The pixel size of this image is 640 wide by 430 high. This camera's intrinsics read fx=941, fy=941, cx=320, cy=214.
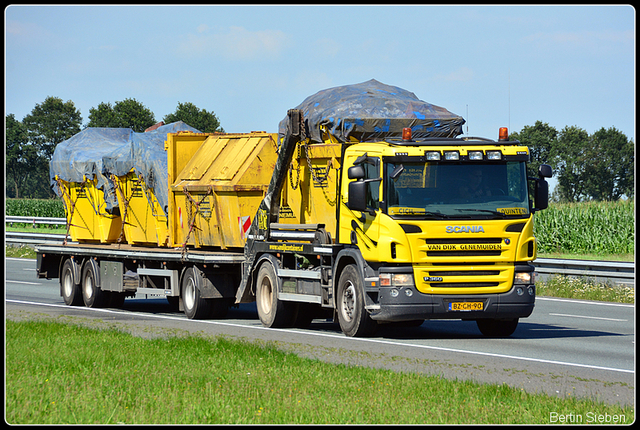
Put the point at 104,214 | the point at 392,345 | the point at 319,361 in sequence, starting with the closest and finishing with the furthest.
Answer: the point at 319,361, the point at 392,345, the point at 104,214

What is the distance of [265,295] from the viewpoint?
640 inches

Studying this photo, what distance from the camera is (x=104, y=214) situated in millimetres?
21969

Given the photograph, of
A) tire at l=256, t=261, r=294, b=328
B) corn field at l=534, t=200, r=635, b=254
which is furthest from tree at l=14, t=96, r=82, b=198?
tire at l=256, t=261, r=294, b=328

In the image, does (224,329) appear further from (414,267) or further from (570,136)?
(570,136)

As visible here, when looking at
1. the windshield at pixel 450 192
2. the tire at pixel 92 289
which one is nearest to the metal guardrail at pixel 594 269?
the windshield at pixel 450 192

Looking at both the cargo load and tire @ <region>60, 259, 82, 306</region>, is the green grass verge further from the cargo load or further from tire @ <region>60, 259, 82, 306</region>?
tire @ <region>60, 259, 82, 306</region>

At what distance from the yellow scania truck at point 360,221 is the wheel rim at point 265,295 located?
17 mm

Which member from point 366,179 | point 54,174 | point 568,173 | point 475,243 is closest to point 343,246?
point 366,179

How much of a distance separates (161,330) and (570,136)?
275 ft

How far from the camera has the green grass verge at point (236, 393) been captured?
7645 millimetres

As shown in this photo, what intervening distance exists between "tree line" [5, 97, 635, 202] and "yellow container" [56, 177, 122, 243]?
56491 mm

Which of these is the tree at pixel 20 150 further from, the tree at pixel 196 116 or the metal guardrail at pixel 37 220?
the metal guardrail at pixel 37 220

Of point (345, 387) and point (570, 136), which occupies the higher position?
point (570, 136)

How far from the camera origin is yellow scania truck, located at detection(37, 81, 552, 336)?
13.4 m
